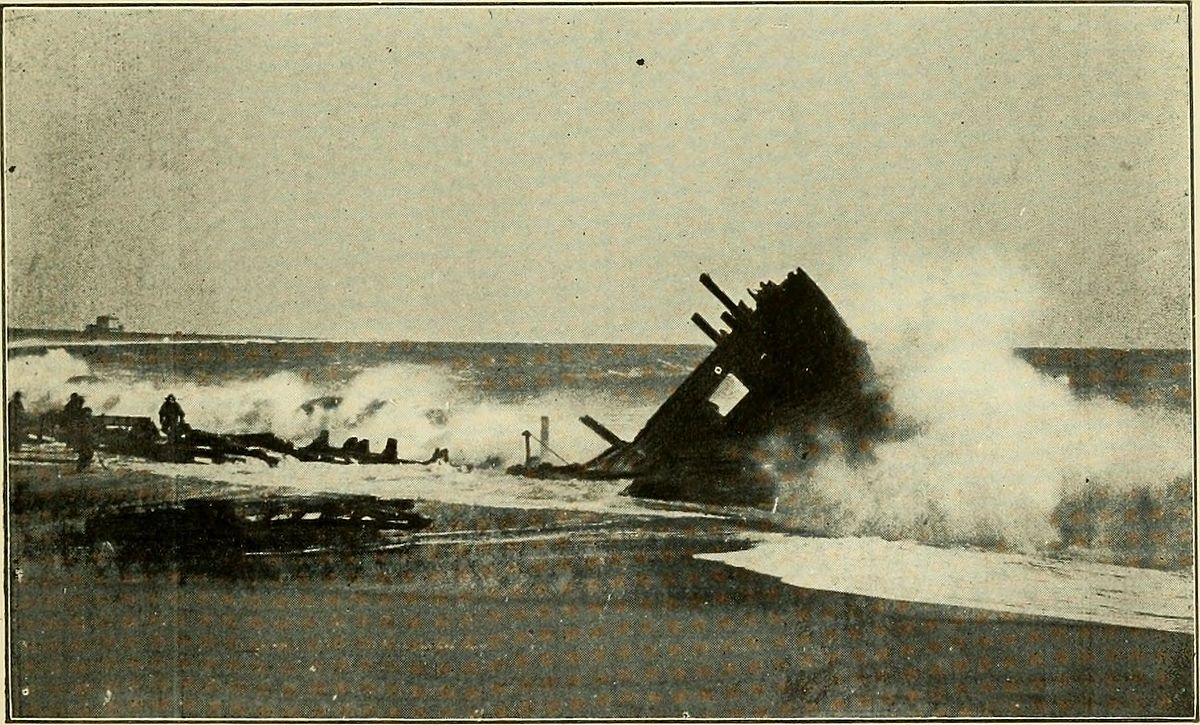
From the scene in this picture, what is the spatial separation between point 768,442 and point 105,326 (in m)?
1.81

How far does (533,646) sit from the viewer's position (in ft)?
9.18

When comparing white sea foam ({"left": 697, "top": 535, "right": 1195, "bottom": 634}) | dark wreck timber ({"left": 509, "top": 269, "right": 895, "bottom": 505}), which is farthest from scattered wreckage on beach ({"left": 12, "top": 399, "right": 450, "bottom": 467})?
white sea foam ({"left": 697, "top": 535, "right": 1195, "bottom": 634})

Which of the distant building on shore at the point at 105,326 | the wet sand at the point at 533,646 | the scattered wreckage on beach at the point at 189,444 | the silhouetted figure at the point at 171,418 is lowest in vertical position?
the wet sand at the point at 533,646

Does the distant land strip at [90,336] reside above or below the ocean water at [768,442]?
above

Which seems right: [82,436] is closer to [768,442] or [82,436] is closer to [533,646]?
[533,646]

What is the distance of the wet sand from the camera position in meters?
2.78

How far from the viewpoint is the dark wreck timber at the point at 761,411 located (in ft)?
9.29

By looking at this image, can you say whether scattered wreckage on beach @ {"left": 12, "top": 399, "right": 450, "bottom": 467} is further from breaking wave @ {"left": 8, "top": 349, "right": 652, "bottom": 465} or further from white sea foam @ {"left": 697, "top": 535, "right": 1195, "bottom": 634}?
white sea foam @ {"left": 697, "top": 535, "right": 1195, "bottom": 634}

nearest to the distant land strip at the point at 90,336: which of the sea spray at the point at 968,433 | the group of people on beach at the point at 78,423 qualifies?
the group of people on beach at the point at 78,423

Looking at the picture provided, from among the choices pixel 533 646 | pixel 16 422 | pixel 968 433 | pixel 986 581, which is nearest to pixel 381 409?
pixel 533 646

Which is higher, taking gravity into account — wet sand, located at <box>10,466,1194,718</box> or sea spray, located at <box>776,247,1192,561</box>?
sea spray, located at <box>776,247,1192,561</box>

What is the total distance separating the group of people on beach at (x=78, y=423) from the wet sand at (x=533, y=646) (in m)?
0.09

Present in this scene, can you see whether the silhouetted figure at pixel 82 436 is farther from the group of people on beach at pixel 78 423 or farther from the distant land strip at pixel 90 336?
the distant land strip at pixel 90 336

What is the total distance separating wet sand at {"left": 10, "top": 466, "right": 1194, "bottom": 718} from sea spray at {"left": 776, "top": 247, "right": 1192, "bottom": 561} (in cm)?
24
